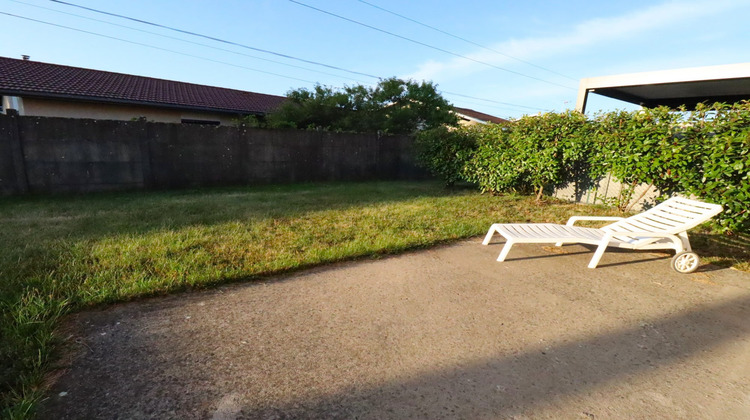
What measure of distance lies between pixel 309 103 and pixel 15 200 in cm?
991

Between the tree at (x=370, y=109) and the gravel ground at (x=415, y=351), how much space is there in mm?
11669

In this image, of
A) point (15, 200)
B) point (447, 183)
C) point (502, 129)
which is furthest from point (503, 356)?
point (15, 200)

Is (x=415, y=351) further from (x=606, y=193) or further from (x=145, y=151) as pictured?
(x=145, y=151)

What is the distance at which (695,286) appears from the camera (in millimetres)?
3283

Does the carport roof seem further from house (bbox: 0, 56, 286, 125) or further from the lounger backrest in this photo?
house (bbox: 0, 56, 286, 125)

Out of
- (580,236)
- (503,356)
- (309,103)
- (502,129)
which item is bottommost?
(503,356)

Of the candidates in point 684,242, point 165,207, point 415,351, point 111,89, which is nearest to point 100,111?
point 111,89

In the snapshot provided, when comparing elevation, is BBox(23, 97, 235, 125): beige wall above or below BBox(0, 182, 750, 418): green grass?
above

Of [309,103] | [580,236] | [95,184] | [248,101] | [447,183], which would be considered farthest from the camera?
[248,101]

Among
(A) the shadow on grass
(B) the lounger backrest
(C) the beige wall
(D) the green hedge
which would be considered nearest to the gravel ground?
(B) the lounger backrest

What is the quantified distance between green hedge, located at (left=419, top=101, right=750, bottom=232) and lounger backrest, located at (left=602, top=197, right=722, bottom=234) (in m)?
0.57

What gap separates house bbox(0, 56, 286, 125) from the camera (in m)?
11.3

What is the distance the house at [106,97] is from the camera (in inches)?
444

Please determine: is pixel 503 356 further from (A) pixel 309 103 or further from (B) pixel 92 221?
(A) pixel 309 103
